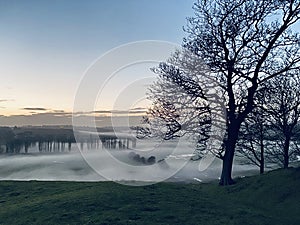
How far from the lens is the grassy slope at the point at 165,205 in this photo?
14.4 m

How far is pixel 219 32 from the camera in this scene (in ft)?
76.9

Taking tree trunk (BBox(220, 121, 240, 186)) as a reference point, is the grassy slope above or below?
below

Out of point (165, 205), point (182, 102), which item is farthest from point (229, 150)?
point (165, 205)

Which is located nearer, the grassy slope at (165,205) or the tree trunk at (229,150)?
the grassy slope at (165,205)

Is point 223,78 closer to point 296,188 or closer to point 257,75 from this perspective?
point 257,75

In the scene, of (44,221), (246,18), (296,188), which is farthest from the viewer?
(246,18)

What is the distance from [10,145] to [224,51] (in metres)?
92.9

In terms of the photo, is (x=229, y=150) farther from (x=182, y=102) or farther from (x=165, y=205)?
(x=165, y=205)

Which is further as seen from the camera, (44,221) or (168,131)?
(168,131)

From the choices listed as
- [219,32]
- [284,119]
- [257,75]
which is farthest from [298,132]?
[219,32]

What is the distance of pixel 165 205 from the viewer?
1620cm

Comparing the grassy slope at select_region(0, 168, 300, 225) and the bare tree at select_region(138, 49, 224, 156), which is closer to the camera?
the grassy slope at select_region(0, 168, 300, 225)

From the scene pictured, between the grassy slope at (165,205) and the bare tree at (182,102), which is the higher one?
the bare tree at (182,102)

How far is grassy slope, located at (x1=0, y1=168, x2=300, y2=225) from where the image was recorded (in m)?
14.4
